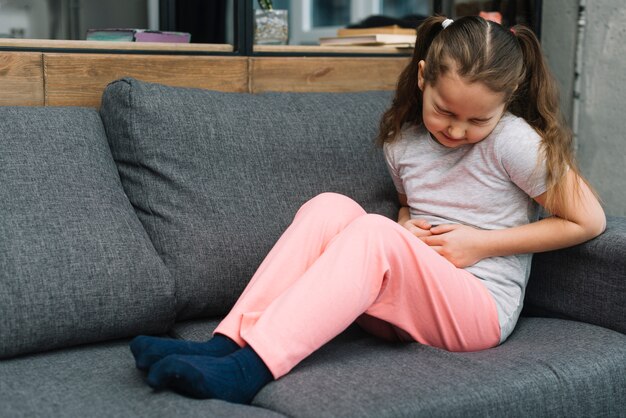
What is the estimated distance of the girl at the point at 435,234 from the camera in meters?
1.34

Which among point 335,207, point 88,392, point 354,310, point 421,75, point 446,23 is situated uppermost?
point 446,23

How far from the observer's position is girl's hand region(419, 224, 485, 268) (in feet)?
5.28

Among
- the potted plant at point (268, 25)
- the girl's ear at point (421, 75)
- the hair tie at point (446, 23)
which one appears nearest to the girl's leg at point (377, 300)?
the girl's ear at point (421, 75)

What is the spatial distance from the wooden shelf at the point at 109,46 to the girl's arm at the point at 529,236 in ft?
2.91

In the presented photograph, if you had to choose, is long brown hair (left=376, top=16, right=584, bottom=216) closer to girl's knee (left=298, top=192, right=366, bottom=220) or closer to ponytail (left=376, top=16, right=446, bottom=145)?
ponytail (left=376, top=16, right=446, bottom=145)

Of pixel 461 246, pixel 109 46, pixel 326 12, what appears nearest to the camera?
pixel 461 246

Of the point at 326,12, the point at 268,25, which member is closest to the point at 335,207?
the point at 268,25

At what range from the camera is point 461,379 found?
1.34 meters

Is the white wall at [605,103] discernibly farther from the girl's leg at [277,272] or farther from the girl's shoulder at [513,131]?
the girl's leg at [277,272]

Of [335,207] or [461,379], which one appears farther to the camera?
[335,207]

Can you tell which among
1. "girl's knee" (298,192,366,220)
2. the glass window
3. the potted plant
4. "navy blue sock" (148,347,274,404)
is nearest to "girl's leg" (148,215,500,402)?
"navy blue sock" (148,347,274,404)

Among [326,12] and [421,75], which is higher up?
[326,12]

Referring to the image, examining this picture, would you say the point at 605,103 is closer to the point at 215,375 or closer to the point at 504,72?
the point at 504,72

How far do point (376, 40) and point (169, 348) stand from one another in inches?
54.2
